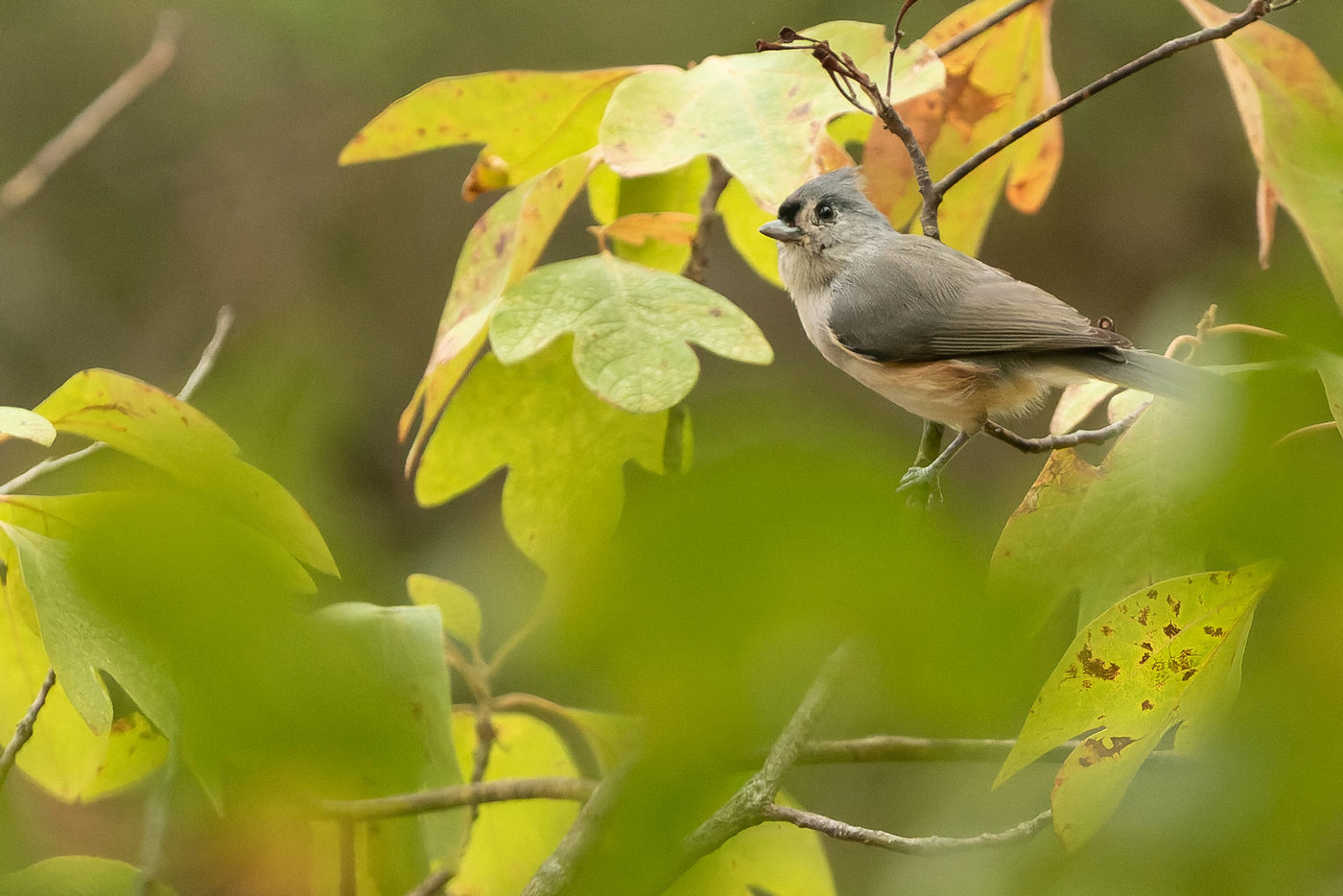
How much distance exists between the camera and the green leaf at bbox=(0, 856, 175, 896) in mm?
236

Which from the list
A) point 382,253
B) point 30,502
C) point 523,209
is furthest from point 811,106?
point 382,253

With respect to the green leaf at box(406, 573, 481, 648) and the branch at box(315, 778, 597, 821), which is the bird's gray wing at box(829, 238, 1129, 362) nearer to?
the green leaf at box(406, 573, 481, 648)

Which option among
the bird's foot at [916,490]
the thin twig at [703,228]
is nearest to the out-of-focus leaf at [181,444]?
the bird's foot at [916,490]

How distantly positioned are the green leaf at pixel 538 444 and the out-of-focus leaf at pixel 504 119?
0.23 m

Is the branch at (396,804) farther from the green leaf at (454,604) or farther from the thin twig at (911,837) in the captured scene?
the green leaf at (454,604)

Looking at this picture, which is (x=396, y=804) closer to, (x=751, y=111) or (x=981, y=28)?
(x=751, y=111)

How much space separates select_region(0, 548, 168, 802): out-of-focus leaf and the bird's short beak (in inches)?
27.7

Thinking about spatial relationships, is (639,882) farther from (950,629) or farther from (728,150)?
(728,150)

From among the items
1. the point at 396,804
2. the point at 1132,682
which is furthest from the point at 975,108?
the point at 396,804

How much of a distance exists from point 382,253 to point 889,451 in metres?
3.38

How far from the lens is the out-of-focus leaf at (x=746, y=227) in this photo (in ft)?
3.68

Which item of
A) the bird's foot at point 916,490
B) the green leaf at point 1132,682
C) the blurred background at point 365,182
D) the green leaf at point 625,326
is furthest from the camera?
the blurred background at point 365,182

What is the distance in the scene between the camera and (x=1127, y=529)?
0.27 meters

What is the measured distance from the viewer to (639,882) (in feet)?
0.65
